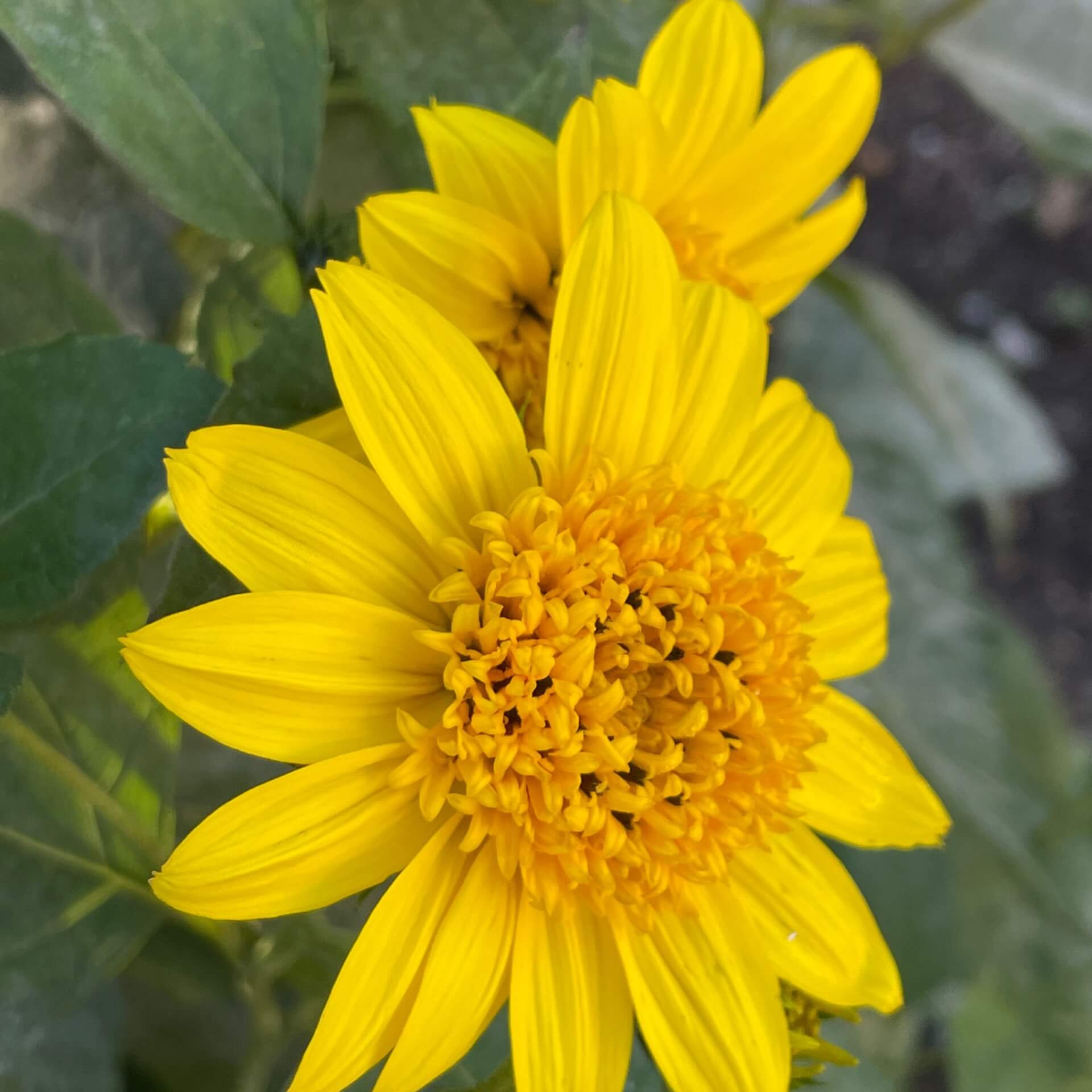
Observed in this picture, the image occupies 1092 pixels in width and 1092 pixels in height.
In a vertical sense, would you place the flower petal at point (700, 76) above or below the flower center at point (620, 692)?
above

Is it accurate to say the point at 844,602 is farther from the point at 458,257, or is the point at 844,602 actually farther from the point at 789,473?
the point at 458,257

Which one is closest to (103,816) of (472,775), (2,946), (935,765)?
(2,946)

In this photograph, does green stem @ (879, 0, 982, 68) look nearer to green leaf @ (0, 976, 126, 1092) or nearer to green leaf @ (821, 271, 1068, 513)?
green leaf @ (821, 271, 1068, 513)

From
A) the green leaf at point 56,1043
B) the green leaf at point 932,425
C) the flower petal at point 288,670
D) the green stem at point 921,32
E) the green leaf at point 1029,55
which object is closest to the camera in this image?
the flower petal at point 288,670

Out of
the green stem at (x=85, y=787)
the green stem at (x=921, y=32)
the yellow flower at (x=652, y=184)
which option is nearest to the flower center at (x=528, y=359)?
the yellow flower at (x=652, y=184)

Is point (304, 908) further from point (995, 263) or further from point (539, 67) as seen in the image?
point (995, 263)

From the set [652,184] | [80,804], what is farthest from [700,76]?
[80,804]

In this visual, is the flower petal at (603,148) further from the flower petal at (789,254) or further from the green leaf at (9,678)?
the green leaf at (9,678)

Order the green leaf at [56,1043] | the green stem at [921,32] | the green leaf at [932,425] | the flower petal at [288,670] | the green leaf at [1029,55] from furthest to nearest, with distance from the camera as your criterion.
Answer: the green leaf at [932,425] → the green leaf at [1029,55] → the green stem at [921,32] → the green leaf at [56,1043] → the flower petal at [288,670]
